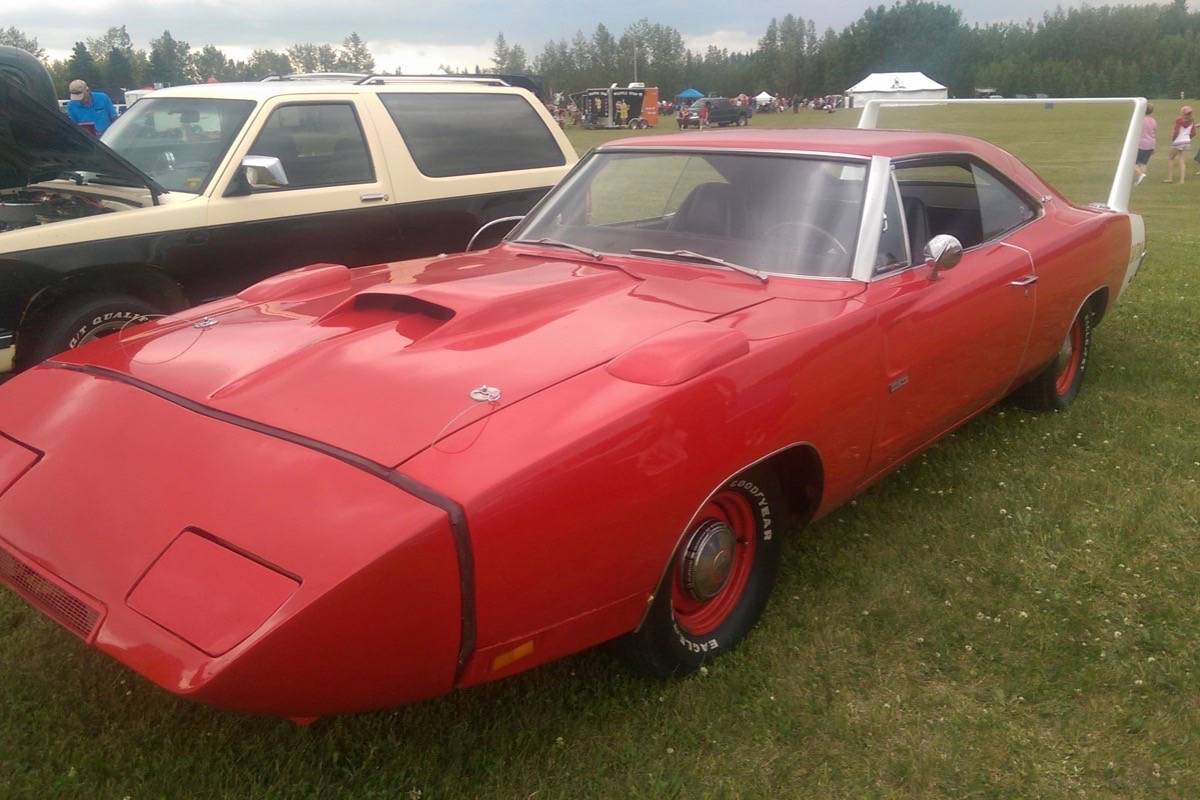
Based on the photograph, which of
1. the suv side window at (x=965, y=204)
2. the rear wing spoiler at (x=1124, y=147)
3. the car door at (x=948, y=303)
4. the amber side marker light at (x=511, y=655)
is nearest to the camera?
the amber side marker light at (x=511, y=655)

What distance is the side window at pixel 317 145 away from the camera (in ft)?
17.3

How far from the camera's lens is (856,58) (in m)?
98.9

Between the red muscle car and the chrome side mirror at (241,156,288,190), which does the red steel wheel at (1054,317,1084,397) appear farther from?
the chrome side mirror at (241,156,288,190)

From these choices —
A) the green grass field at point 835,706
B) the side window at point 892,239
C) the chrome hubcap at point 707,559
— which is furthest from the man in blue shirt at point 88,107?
the chrome hubcap at point 707,559

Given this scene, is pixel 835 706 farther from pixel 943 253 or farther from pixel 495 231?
→ pixel 495 231

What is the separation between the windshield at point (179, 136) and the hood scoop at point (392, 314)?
2.60 metres

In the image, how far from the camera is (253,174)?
4.90 m

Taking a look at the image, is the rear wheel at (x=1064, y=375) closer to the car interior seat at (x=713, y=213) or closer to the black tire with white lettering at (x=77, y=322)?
the car interior seat at (x=713, y=213)

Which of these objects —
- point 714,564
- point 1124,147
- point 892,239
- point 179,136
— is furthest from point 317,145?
point 1124,147

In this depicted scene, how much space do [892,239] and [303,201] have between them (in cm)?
331

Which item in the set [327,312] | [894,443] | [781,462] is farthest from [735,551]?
[327,312]

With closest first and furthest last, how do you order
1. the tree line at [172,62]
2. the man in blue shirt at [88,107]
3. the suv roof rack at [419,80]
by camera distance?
the suv roof rack at [419,80] → the man in blue shirt at [88,107] → the tree line at [172,62]

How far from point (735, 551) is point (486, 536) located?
113 cm

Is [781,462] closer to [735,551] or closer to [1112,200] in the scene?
[735,551]
